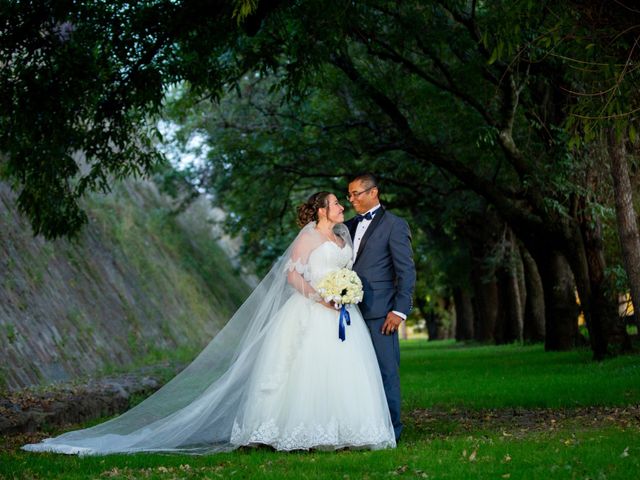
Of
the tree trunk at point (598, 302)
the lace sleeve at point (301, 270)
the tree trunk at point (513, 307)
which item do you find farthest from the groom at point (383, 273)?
the tree trunk at point (513, 307)

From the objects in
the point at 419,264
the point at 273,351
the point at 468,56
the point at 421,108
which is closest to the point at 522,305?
the point at 419,264

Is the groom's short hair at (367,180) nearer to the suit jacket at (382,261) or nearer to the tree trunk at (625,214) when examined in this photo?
the suit jacket at (382,261)

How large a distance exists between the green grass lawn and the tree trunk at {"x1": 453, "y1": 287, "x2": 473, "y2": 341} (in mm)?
28355

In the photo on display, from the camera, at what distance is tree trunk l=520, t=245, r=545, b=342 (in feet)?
92.4

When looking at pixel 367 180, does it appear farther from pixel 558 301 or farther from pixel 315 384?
pixel 558 301

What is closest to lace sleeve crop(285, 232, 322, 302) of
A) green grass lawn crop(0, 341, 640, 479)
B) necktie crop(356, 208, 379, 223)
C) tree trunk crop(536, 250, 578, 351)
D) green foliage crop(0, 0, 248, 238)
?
necktie crop(356, 208, 379, 223)

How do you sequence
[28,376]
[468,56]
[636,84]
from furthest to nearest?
[468,56] < [28,376] < [636,84]

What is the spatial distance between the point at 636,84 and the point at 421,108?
11839 mm

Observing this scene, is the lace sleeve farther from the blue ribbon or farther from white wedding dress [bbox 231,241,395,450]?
the blue ribbon

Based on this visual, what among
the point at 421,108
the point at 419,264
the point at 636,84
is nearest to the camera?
the point at 636,84

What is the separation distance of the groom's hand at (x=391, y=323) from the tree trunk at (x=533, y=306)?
19.6 metres

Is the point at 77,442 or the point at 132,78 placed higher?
the point at 132,78

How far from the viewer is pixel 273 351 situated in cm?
895

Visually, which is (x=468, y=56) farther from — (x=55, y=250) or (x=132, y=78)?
(x=55, y=250)
